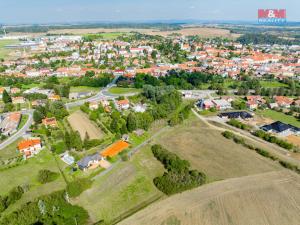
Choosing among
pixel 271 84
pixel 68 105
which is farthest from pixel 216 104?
pixel 68 105

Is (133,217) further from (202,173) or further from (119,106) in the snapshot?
(119,106)

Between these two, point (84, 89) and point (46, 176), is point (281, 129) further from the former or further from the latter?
point (84, 89)

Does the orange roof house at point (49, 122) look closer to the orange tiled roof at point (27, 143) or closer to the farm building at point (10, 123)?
the farm building at point (10, 123)

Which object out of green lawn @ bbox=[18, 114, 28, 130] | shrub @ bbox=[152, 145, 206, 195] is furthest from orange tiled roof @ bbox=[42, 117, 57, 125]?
shrub @ bbox=[152, 145, 206, 195]

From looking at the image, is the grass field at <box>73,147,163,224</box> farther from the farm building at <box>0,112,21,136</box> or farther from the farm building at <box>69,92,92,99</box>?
the farm building at <box>69,92,92,99</box>

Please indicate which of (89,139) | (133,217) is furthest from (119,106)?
(133,217)
